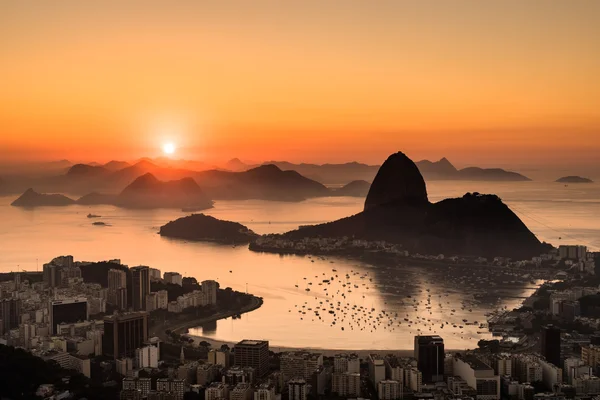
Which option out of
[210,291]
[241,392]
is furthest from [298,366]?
[210,291]

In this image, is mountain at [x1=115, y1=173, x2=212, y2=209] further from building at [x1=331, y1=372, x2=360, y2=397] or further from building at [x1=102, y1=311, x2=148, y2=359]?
building at [x1=331, y1=372, x2=360, y2=397]

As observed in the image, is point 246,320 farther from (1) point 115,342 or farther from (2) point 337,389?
(2) point 337,389

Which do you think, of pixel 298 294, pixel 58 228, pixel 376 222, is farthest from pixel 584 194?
pixel 298 294

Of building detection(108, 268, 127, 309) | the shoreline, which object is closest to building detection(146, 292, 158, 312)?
building detection(108, 268, 127, 309)

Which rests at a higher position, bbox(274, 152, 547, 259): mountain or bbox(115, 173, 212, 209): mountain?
bbox(115, 173, 212, 209): mountain

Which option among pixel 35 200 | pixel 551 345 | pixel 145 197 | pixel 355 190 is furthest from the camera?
pixel 355 190

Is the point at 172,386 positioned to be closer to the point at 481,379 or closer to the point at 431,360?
the point at 431,360
